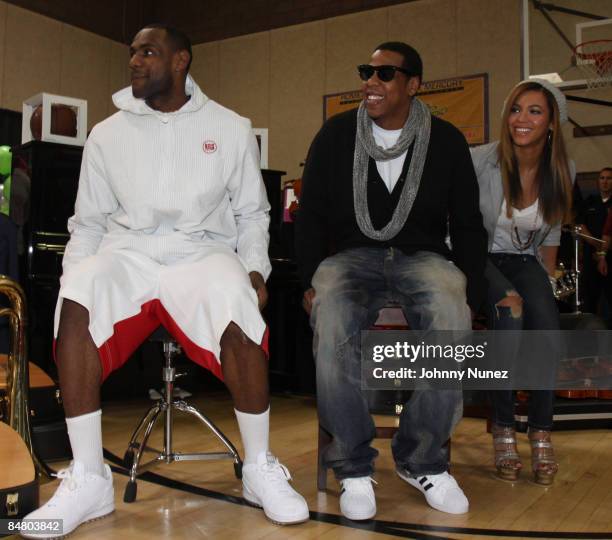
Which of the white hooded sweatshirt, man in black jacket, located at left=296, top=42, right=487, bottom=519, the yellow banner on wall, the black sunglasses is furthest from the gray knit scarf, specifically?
the yellow banner on wall

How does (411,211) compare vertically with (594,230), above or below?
below

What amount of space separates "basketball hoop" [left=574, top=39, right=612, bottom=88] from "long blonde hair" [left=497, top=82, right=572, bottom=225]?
3214 mm

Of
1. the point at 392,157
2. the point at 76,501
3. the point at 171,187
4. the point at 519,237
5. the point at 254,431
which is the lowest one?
the point at 76,501

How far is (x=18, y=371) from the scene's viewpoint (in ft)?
6.53

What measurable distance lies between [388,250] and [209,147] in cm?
61

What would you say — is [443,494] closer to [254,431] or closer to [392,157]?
[254,431]

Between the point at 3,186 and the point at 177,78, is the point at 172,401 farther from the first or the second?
the point at 3,186

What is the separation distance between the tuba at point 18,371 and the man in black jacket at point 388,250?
81 cm

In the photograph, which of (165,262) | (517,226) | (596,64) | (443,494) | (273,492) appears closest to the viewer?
(273,492)

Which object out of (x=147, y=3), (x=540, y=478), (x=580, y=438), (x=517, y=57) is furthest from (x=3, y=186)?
(x=147, y=3)

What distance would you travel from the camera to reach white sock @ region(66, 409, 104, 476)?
5.40 ft

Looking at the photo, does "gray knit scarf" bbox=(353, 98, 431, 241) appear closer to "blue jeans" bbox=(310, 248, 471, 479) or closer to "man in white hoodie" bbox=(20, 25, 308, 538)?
"blue jeans" bbox=(310, 248, 471, 479)

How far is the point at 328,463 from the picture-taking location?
183 centimetres

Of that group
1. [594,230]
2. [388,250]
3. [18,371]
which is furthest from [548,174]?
[594,230]
